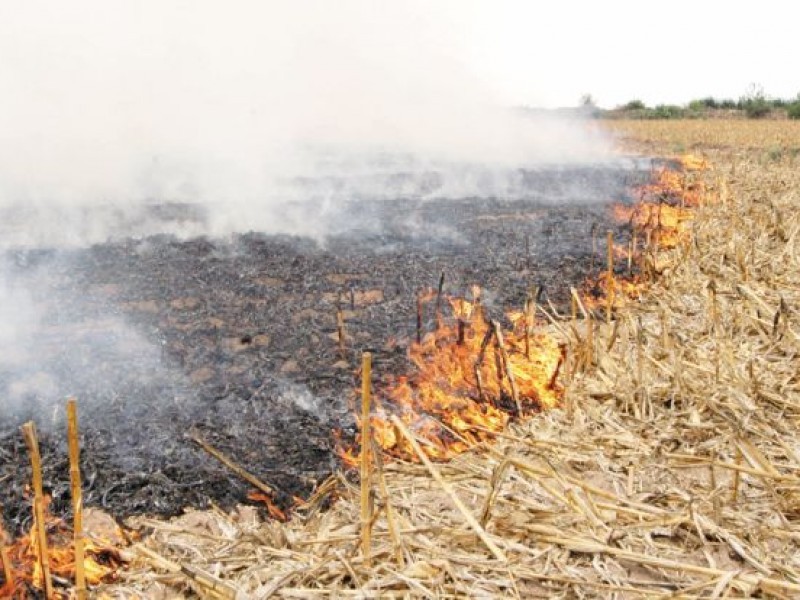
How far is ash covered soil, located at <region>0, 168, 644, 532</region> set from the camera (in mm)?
4066

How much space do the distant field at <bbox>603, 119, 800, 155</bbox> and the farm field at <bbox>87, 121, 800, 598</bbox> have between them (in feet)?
51.4

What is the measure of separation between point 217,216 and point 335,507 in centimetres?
678

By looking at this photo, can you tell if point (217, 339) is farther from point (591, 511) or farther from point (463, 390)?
point (591, 511)

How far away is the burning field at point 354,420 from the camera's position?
315 centimetres

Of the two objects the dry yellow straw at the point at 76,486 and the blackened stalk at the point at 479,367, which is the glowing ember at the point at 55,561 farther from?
the blackened stalk at the point at 479,367

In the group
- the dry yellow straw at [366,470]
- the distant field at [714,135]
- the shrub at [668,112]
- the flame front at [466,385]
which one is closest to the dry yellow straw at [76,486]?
the dry yellow straw at [366,470]

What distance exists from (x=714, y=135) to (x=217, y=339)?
25530mm

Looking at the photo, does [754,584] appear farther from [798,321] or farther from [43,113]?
[43,113]

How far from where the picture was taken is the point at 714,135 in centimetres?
2688

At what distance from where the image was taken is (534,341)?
19.7 ft

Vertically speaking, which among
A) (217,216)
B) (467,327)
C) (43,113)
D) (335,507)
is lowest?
(335,507)

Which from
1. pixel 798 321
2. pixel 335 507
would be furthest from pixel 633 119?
pixel 335 507

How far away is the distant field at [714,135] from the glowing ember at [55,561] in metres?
18.7

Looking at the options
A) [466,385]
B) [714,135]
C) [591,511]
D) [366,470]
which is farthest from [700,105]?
[366,470]
